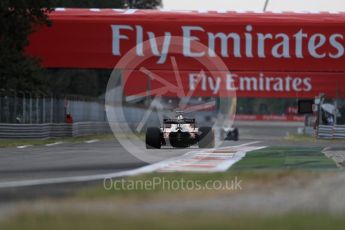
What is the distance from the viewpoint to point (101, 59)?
114ft

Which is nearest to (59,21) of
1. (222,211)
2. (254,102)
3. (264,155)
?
(264,155)

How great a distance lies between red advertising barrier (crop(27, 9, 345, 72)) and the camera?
112 ft

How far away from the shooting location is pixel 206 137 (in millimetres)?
22625

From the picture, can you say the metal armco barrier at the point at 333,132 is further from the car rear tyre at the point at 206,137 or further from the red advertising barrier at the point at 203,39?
the car rear tyre at the point at 206,137

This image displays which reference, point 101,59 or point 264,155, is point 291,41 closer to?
point 101,59

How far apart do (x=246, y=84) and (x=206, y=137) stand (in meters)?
16.0

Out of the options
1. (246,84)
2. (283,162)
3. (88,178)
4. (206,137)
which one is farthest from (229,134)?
(88,178)

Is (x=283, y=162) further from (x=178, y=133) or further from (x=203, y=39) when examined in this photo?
(x=203, y=39)

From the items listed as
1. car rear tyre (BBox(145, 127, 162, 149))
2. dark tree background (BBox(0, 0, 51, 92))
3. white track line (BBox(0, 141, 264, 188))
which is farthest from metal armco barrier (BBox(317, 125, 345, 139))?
white track line (BBox(0, 141, 264, 188))

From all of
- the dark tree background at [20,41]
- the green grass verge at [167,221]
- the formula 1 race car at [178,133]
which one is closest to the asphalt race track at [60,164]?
the formula 1 race car at [178,133]

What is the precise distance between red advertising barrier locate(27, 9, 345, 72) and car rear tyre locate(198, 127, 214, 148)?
11.5 m

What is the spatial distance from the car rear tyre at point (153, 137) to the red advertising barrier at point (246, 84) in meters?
14.5

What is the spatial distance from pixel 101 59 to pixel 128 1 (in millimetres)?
52875

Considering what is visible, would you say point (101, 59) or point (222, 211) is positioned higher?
point (101, 59)
